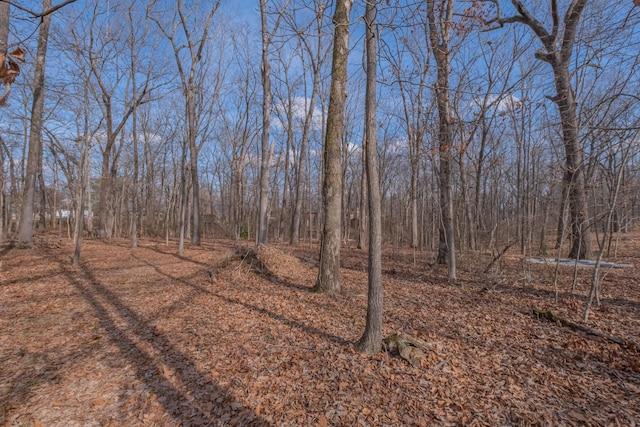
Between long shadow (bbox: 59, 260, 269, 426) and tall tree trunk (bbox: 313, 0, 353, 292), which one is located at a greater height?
tall tree trunk (bbox: 313, 0, 353, 292)

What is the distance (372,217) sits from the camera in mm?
3449

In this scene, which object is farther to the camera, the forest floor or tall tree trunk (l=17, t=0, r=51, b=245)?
tall tree trunk (l=17, t=0, r=51, b=245)

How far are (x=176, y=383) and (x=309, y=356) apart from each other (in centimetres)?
147

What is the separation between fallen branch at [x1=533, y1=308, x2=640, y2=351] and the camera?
3597 millimetres

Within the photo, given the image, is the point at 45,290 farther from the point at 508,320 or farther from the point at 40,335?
the point at 508,320

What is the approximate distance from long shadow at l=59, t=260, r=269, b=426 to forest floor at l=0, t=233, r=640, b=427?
0.02 metres

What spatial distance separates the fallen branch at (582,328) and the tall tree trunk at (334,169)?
3429mm

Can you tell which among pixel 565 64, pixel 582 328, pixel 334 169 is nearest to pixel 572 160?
pixel 565 64

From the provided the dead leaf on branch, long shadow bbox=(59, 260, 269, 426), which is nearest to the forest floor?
long shadow bbox=(59, 260, 269, 426)

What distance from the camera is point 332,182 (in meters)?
5.86

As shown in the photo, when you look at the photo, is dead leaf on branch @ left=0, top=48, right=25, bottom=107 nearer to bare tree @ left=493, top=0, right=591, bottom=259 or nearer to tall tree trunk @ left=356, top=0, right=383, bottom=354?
tall tree trunk @ left=356, top=0, right=383, bottom=354

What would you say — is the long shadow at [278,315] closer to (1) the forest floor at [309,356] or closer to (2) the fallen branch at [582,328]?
(1) the forest floor at [309,356]

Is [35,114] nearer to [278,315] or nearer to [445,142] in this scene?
[278,315]

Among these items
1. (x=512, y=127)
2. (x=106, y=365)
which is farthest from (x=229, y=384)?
(x=512, y=127)
